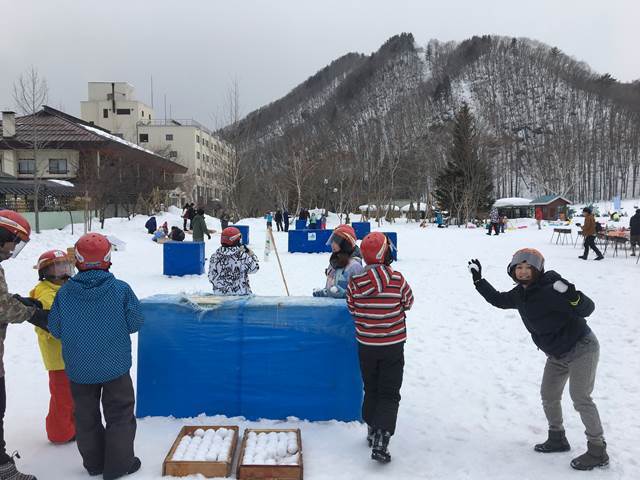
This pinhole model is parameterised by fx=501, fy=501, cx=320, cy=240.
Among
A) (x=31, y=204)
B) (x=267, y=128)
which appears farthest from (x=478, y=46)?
(x=31, y=204)

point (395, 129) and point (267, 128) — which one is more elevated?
point (267, 128)

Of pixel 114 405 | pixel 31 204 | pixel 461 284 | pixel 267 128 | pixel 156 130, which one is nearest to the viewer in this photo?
pixel 114 405

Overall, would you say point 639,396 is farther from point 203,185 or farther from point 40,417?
point 203,185

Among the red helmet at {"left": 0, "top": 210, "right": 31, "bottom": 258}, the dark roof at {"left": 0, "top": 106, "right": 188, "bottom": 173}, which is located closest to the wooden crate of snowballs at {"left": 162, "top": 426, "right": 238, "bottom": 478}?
the red helmet at {"left": 0, "top": 210, "right": 31, "bottom": 258}

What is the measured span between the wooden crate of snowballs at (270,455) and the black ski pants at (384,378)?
24.5 inches

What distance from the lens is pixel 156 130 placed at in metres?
80.1

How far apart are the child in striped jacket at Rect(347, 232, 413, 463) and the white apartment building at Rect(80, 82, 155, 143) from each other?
82896 mm

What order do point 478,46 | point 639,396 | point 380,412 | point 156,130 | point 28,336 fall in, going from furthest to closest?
point 478,46 → point 156,130 → point 28,336 → point 639,396 → point 380,412

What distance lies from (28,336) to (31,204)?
2861cm

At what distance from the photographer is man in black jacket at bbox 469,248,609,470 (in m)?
3.59


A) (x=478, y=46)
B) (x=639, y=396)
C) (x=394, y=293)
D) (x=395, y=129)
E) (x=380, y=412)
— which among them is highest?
(x=478, y=46)

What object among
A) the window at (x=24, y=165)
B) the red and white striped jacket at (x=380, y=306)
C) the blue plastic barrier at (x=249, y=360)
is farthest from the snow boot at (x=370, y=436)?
the window at (x=24, y=165)

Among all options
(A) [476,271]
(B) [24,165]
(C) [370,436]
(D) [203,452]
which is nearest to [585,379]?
(A) [476,271]

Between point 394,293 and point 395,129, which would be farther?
point 395,129
